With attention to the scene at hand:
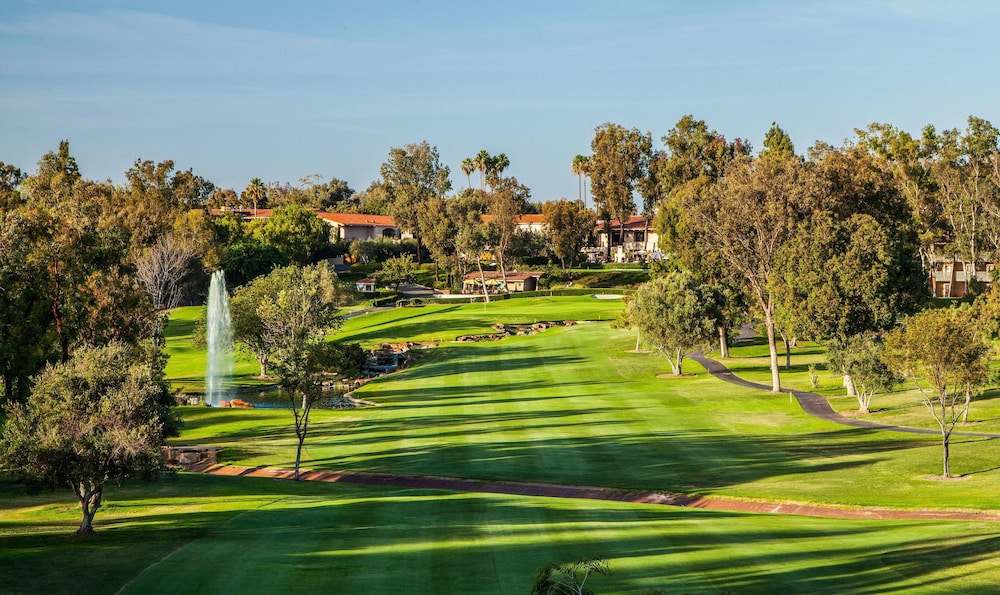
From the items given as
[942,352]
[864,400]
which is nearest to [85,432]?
[942,352]

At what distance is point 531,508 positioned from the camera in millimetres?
34062

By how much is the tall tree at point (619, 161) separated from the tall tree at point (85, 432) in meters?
150

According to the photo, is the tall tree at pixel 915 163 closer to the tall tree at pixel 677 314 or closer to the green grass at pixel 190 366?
the tall tree at pixel 677 314

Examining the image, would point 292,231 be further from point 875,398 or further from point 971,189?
point 875,398

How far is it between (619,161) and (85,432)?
154085mm

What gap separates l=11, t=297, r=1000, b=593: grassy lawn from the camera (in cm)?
2430

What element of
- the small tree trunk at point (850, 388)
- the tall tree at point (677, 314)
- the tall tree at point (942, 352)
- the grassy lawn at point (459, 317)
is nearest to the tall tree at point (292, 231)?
the grassy lawn at point (459, 317)

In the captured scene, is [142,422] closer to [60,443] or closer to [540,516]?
[60,443]

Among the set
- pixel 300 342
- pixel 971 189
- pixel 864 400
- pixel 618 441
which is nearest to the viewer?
pixel 300 342

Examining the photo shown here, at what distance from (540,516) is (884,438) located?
26812 mm

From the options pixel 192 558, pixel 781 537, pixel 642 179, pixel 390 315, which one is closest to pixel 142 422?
pixel 192 558

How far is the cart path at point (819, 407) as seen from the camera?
5196 cm

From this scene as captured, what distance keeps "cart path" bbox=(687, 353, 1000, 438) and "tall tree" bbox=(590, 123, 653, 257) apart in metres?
94.7

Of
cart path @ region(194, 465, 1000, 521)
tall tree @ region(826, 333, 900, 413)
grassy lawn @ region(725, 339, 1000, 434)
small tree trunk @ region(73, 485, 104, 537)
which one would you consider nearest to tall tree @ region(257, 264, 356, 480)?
cart path @ region(194, 465, 1000, 521)
